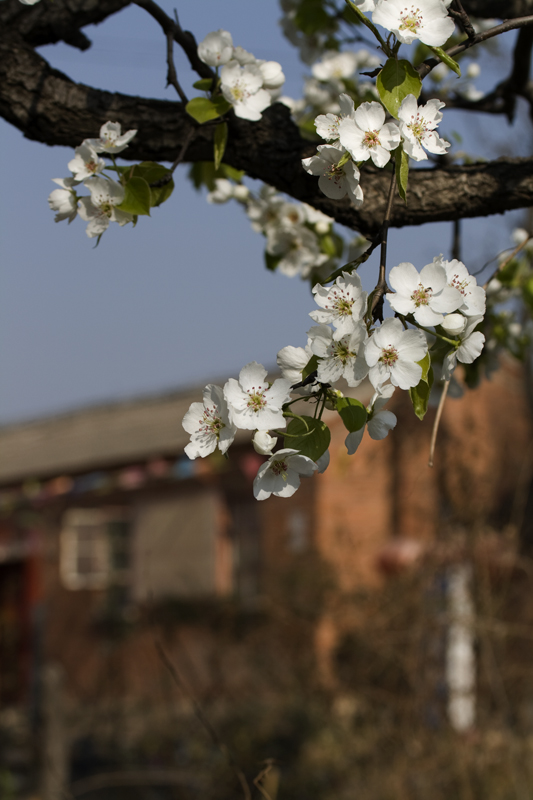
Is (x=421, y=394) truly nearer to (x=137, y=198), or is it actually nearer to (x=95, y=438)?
(x=137, y=198)

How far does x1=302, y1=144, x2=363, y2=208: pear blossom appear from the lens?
43.6 inches

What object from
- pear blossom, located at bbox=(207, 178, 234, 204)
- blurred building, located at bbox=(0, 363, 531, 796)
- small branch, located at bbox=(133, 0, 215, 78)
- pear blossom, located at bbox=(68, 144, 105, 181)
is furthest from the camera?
blurred building, located at bbox=(0, 363, 531, 796)

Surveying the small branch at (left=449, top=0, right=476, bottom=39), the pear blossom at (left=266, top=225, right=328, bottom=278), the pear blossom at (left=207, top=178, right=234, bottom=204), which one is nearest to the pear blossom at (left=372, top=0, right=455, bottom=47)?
the small branch at (left=449, top=0, right=476, bottom=39)

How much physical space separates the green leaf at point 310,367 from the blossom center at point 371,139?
0.29m

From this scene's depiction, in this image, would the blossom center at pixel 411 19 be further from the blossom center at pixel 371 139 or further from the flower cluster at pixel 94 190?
the flower cluster at pixel 94 190

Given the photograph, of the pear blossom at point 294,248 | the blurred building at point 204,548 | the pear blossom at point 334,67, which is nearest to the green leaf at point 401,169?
the pear blossom at point 294,248

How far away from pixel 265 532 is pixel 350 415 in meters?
8.49

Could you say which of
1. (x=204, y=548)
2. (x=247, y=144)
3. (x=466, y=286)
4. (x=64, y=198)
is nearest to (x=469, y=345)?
Result: (x=466, y=286)

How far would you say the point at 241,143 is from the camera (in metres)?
1.79

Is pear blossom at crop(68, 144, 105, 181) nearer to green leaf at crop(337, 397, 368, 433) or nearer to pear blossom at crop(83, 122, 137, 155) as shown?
pear blossom at crop(83, 122, 137, 155)

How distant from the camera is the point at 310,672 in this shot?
22.9ft

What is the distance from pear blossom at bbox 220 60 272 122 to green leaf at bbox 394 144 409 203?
527 mm

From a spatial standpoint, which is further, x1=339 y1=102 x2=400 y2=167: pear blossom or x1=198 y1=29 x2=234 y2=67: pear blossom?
x1=198 y1=29 x2=234 y2=67: pear blossom

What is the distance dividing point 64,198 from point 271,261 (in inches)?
34.6
